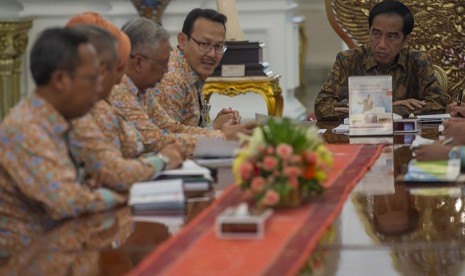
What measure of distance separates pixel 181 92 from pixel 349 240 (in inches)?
98.3

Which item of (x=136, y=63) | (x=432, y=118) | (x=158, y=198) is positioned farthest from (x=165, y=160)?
(x=432, y=118)

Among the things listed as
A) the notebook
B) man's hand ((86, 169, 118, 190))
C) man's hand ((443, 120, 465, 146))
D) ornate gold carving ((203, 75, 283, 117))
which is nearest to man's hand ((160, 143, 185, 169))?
man's hand ((86, 169, 118, 190))

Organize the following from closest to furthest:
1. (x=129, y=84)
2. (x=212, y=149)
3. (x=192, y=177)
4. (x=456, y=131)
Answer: (x=192, y=177) → (x=212, y=149) → (x=129, y=84) → (x=456, y=131)

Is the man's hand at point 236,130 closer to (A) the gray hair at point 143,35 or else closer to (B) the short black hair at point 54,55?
(A) the gray hair at point 143,35

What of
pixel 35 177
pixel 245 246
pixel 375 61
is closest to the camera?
pixel 245 246

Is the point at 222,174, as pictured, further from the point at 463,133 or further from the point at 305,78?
the point at 305,78

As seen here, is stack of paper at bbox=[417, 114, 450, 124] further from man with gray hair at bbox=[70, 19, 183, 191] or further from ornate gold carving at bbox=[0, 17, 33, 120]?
ornate gold carving at bbox=[0, 17, 33, 120]

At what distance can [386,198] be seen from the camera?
338 cm

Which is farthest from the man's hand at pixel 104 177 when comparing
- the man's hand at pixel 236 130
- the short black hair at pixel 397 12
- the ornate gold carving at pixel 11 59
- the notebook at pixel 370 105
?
the ornate gold carving at pixel 11 59

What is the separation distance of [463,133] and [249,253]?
2.06 metres

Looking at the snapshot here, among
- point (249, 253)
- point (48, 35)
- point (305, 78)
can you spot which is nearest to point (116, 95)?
point (48, 35)

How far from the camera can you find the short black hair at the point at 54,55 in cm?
302

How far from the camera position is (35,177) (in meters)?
2.92

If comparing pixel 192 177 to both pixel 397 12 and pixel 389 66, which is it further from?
pixel 397 12
